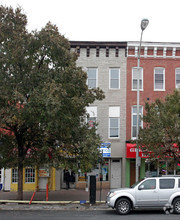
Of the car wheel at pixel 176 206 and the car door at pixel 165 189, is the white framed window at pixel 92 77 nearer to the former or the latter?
the car door at pixel 165 189

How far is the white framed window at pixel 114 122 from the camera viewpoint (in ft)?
79.2

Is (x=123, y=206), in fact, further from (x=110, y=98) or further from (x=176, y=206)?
(x=110, y=98)

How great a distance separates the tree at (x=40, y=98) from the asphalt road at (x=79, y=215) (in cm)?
295

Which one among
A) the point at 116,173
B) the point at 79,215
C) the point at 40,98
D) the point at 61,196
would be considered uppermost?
the point at 40,98

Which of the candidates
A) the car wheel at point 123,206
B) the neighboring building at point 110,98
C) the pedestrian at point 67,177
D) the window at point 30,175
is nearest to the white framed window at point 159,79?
the neighboring building at point 110,98

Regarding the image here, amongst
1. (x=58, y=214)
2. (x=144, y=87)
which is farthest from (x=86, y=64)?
(x=58, y=214)

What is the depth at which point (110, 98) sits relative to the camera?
24297 millimetres

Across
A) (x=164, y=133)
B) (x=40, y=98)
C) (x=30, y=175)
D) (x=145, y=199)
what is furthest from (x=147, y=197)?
(x=30, y=175)

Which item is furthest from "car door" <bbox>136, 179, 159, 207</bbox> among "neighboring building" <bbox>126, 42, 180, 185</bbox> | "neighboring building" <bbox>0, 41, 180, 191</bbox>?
"neighboring building" <bbox>126, 42, 180, 185</bbox>

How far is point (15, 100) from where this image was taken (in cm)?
1433

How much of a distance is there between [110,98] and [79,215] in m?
12.7

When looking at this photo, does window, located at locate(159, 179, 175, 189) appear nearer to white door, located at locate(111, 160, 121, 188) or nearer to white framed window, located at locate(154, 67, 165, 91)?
white door, located at locate(111, 160, 121, 188)

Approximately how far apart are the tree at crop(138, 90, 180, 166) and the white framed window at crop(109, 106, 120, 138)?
554cm

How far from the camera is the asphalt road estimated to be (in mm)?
12109
